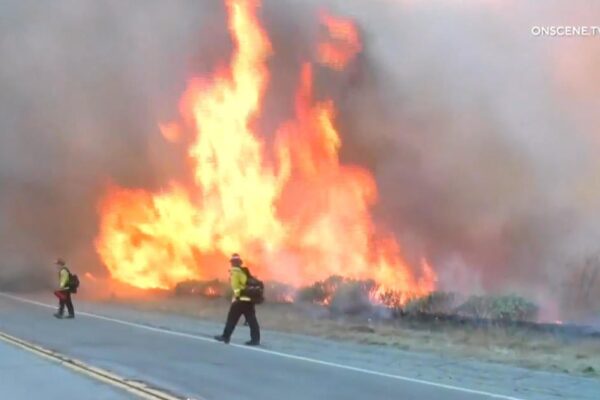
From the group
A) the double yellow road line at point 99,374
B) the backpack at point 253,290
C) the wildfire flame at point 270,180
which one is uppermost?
the wildfire flame at point 270,180

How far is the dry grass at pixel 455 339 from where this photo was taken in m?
12.4

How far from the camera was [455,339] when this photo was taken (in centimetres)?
1512

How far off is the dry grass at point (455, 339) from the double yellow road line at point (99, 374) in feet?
18.1

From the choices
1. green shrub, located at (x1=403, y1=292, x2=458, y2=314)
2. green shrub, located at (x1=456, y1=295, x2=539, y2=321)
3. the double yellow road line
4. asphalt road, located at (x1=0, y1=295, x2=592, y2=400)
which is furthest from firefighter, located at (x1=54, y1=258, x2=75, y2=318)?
green shrub, located at (x1=456, y1=295, x2=539, y2=321)

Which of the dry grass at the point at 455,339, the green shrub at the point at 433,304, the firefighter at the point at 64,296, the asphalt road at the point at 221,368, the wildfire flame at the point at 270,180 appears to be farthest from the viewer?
the wildfire flame at the point at 270,180

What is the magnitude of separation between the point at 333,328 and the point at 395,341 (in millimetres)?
2518

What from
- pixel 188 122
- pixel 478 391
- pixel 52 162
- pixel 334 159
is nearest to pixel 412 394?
pixel 478 391

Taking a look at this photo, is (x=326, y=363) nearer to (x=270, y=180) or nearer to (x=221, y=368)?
(x=221, y=368)

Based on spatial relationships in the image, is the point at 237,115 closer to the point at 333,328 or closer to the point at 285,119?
the point at 285,119

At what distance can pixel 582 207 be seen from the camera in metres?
22.4

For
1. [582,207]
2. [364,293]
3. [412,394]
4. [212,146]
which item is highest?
[212,146]

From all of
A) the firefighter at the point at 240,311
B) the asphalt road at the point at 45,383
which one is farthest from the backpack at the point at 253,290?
the asphalt road at the point at 45,383

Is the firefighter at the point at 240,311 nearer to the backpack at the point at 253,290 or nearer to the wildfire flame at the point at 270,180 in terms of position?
the backpack at the point at 253,290

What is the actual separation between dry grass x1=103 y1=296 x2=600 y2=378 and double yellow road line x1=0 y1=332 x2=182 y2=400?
18.1ft
